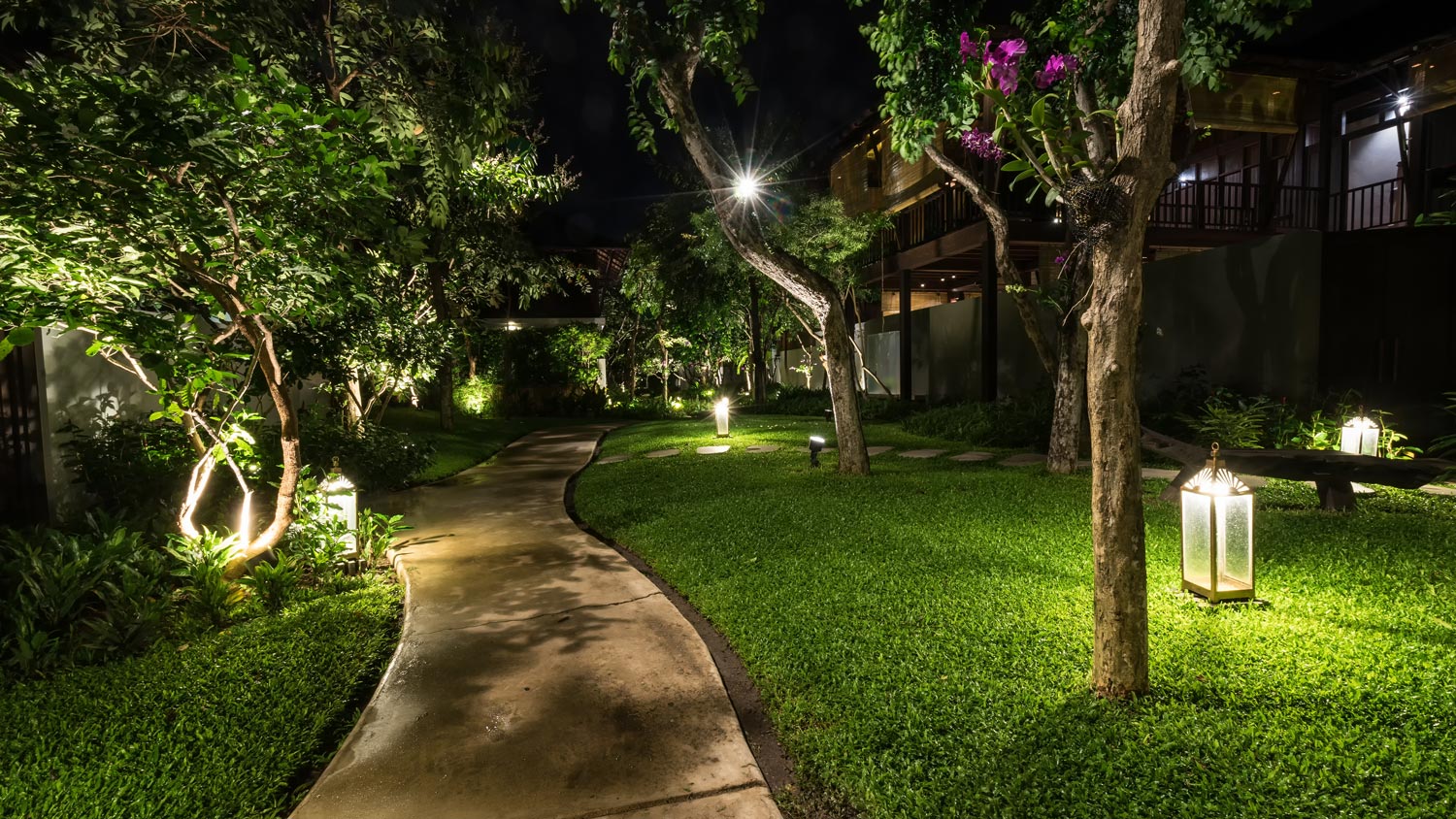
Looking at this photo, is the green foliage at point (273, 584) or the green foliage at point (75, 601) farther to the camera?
the green foliage at point (273, 584)

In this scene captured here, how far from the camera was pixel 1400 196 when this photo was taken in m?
13.5

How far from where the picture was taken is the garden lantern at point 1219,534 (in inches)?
158

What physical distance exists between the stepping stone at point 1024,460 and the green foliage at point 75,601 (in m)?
8.92

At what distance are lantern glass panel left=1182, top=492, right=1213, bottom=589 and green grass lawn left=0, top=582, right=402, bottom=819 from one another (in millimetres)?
4713

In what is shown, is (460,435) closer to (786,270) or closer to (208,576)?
(786,270)

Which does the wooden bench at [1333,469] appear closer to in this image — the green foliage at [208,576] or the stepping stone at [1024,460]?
the stepping stone at [1024,460]

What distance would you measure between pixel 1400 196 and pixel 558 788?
59.6ft

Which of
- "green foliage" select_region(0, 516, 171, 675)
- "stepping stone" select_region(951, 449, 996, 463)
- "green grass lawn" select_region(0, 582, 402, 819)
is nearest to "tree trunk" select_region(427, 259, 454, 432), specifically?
"green foliage" select_region(0, 516, 171, 675)

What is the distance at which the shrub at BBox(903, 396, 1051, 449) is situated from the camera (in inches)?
438

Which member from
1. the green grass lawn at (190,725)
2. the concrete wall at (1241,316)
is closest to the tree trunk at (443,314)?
the green grass lawn at (190,725)

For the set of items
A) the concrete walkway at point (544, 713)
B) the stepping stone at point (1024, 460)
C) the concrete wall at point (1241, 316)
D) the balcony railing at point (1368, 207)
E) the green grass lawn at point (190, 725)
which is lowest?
the concrete walkway at point (544, 713)

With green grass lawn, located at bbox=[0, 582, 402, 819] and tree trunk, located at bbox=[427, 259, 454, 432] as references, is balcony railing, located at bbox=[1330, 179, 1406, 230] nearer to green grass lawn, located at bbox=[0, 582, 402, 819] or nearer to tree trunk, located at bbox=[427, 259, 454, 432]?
tree trunk, located at bbox=[427, 259, 454, 432]

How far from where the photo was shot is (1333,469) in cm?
585

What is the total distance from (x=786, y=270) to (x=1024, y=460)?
4.25 m
